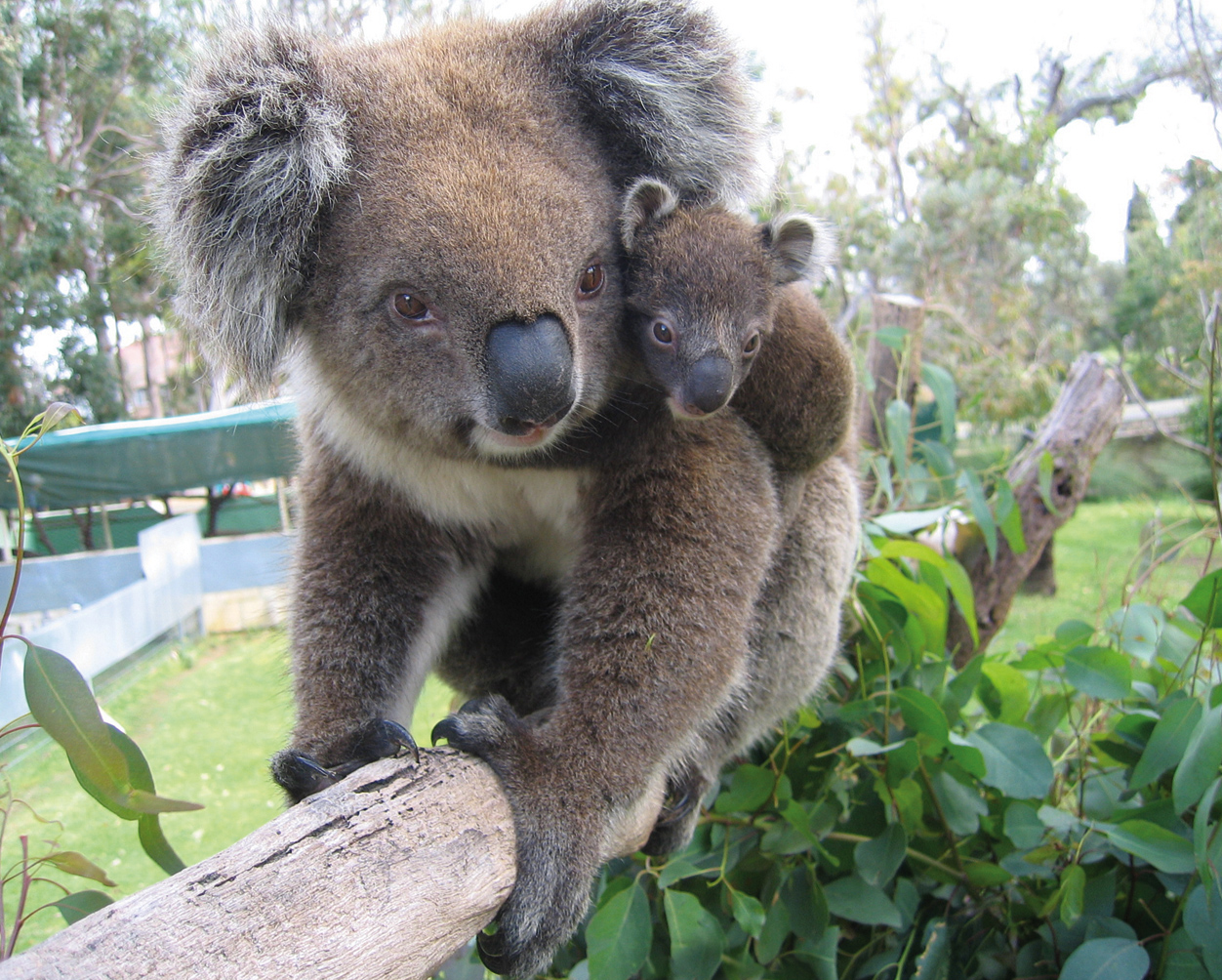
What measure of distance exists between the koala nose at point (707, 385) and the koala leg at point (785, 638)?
46 cm

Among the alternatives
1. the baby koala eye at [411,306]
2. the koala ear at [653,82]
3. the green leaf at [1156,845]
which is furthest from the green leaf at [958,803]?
the baby koala eye at [411,306]

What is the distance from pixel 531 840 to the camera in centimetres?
125

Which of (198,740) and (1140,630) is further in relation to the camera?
(198,740)

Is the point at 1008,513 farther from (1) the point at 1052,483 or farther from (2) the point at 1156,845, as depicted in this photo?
(2) the point at 1156,845

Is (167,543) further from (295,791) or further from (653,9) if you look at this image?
(653,9)

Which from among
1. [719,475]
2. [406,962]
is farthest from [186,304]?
[406,962]

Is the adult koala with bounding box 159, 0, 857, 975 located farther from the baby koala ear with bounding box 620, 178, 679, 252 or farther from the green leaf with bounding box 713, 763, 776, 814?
the green leaf with bounding box 713, 763, 776, 814

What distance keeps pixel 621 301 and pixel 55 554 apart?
2694 millimetres

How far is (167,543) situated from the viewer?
180 inches

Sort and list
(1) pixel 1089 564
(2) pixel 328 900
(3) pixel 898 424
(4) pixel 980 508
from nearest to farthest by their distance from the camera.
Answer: (2) pixel 328 900 → (4) pixel 980 508 → (3) pixel 898 424 → (1) pixel 1089 564

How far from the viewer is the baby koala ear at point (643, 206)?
1.40m

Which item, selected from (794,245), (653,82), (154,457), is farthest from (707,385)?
(154,457)

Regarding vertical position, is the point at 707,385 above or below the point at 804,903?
above

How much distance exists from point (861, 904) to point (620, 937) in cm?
63
